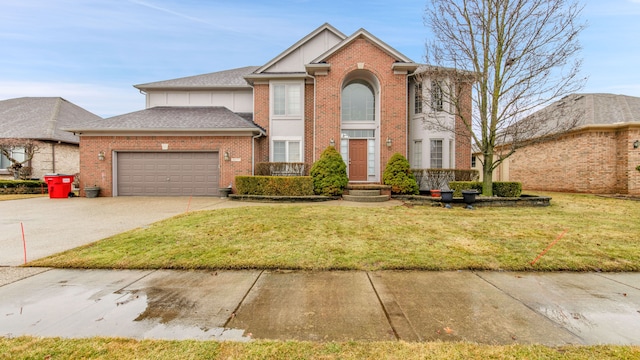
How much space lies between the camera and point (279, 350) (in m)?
2.21

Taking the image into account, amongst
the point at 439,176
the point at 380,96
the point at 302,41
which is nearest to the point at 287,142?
the point at 380,96

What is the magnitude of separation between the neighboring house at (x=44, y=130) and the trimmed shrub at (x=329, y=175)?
19.1 m

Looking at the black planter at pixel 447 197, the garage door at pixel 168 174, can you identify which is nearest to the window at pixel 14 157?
the garage door at pixel 168 174

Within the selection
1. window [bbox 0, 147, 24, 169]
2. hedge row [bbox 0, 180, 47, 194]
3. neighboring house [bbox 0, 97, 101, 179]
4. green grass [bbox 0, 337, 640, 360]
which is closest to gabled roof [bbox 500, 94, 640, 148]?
green grass [bbox 0, 337, 640, 360]

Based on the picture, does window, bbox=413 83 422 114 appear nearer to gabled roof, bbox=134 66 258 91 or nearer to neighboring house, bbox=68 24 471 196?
neighboring house, bbox=68 24 471 196

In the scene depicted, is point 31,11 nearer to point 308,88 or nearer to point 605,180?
point 308,88

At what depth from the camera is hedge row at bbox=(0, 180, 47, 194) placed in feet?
51.3

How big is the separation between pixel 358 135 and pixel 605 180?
13.2m

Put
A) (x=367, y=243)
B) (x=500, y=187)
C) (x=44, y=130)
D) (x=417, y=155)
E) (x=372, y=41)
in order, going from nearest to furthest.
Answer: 1. (x=367, y=243)
2. (x=500, y=187)
3. (x=372, y=41)
4. (x=417, y=155)
5. (x=44, y=130)

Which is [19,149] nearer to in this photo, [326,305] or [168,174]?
[168,174]

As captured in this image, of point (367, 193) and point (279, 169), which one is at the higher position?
point (279, 169)

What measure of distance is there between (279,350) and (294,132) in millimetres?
13158

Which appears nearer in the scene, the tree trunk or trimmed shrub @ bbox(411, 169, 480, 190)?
the tree trunk

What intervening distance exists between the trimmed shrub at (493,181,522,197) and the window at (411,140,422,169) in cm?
365
